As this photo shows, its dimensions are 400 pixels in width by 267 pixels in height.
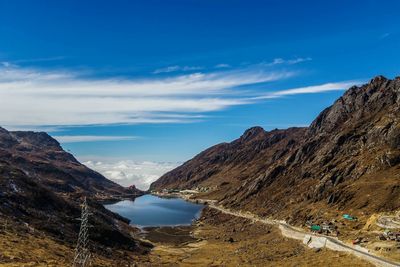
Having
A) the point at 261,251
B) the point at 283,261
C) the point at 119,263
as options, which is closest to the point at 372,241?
the point at 283,261

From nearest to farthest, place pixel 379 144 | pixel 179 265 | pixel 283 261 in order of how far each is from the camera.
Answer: pixel 283 261 → pixel 179 265 → pixel 379 144

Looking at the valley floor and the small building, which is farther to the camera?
the small building

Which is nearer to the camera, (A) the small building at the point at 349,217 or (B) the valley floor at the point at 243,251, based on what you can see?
(B) the valley floor at the point at 243,251

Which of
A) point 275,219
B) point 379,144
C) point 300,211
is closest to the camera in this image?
point 300,211

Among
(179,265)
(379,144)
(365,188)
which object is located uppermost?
(379,144)

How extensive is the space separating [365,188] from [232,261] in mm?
64556

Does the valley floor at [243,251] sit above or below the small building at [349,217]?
below

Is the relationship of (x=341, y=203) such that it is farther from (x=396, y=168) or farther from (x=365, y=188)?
(x=396, y=168)

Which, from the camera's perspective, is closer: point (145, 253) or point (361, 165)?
point (145, 253)

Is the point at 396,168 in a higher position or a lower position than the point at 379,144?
lower

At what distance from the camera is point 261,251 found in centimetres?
11619

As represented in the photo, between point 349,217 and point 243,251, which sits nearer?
point 243,251

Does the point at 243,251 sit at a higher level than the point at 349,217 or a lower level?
lower

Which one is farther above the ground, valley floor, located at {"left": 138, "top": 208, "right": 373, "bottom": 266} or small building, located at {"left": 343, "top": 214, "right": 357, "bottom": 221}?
small building, located at {"left": 343, "top": 214, "right": 357, "bottom": 221}
